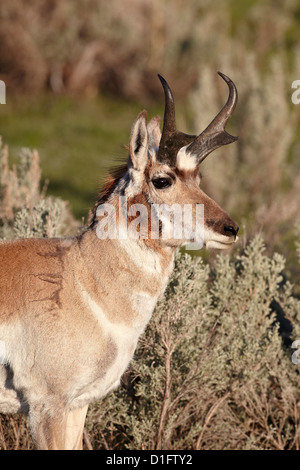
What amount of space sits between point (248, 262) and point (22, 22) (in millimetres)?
14834

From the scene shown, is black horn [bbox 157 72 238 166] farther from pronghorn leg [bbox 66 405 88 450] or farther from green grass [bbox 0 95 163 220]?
green grass [bbox 0 95 163 220]

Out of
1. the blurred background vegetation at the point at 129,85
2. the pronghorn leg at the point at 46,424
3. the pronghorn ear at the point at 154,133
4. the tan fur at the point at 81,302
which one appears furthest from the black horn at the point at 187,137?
the blurred background vegetation at the point at 129,85

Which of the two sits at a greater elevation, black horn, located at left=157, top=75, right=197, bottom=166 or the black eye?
black horn, located at left=157, top=75, right=197, bottom=166

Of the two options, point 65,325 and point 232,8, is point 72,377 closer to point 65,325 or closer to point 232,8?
point 65,325

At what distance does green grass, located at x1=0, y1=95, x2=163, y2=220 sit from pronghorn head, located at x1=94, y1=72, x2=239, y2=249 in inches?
392

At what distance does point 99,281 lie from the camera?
4984 mm

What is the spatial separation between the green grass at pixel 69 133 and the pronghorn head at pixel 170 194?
995cm

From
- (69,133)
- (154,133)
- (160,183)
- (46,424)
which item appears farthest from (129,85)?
(46,424)

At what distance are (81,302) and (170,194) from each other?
0.95 m

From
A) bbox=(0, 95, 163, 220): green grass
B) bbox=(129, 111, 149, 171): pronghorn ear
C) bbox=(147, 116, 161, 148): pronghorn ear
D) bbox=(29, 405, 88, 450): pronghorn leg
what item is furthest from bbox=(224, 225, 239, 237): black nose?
bbox=(0, 95, 163, 220): green grass

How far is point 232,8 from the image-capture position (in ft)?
92.7

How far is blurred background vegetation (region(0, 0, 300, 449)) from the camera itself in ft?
20.5

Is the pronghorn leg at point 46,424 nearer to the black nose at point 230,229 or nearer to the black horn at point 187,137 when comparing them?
the black nose at point 230,229
